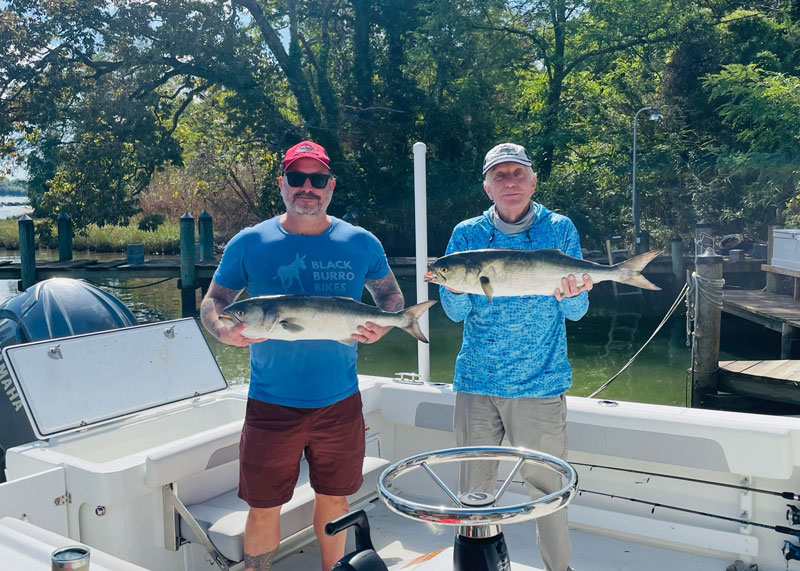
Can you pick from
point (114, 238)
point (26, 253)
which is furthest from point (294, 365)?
point (114, 238)

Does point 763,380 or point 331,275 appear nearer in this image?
point 331,275

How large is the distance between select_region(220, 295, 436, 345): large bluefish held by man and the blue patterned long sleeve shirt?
0.46 meters

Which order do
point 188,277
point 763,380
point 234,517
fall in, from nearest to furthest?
point 234,517 < point 763,380 < point 188,277

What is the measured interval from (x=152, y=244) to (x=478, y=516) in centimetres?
2656

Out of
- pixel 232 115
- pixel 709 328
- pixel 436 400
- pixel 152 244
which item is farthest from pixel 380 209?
pixel 436 400

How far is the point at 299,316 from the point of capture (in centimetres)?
250

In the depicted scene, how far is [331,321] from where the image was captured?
8.39 feet

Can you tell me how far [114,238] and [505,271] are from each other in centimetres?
2753

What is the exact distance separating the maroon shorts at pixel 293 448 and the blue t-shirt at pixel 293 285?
51mm

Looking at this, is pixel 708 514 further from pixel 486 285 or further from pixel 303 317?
pixel 303 317

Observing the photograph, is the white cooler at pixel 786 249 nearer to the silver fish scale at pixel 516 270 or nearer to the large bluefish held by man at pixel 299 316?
the silver fish scale at pixel 516 270

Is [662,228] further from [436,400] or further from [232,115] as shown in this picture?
[436,400]

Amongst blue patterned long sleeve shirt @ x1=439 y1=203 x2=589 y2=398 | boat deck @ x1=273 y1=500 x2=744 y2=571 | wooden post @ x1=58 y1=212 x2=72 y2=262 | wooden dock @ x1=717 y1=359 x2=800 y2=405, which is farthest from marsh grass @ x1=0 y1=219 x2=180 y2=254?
blue patterned long sleeve shirt @ x1=439 y1=203 x2=589 y2=398

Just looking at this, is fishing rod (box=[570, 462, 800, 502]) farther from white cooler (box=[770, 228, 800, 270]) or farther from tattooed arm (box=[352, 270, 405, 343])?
white cooler (box=[770, 228, 800, 270])
